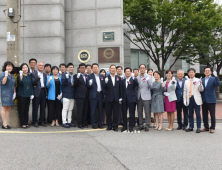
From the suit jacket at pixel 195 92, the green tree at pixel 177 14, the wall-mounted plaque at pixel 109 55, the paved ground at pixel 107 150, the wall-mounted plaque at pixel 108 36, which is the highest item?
the green tree at pixel 177 14

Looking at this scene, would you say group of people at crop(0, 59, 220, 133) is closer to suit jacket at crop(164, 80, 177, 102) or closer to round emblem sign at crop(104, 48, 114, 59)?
suit jacket at crop(164, 80, 177, 102)

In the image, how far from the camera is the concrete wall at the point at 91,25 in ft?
39.3

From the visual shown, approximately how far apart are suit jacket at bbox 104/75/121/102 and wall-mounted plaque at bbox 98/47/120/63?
4391 mm

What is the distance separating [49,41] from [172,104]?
764cm

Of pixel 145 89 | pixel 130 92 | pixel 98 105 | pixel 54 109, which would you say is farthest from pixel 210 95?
pixel 54 109

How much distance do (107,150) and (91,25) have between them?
8.76 metres

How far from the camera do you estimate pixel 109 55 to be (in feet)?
38.8

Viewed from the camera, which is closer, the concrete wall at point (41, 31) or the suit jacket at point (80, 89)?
the suit jacket at point (80, 89)

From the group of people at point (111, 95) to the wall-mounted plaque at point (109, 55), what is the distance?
13.2ft

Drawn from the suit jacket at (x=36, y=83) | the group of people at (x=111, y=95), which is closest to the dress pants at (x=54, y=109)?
the group of people at (x=111, y=95)

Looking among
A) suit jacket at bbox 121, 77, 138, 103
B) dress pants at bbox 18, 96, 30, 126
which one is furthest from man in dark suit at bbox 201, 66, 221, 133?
dress pants at bbox 18, 96, 30, 126

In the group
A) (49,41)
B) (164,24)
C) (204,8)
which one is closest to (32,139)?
(49,41)

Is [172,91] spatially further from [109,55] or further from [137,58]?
[137,58]

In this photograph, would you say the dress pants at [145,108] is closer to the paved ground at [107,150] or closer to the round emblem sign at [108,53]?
the paved ground at [107,150]
